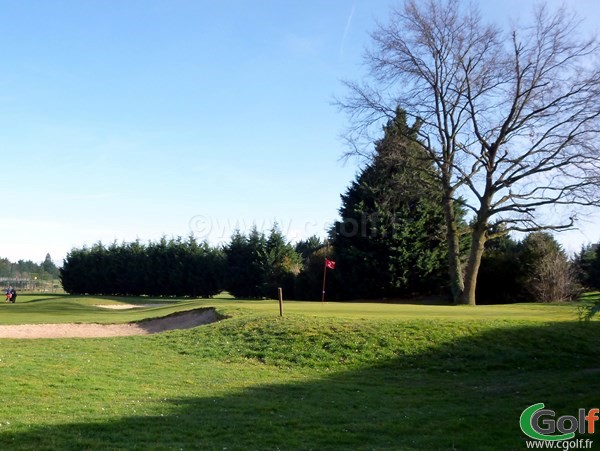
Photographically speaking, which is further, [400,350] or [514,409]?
[400,350]

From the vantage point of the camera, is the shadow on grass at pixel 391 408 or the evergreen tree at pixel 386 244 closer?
the shadow on grass at pixel 391 408

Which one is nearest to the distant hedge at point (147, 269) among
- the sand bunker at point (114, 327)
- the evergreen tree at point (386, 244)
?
the evergreen tree at point (386, 244)

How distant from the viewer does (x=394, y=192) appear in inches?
1453

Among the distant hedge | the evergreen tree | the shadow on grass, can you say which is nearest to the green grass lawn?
the shadow on grass

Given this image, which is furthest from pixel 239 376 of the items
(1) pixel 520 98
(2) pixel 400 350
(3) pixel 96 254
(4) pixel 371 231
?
(3) pixel 96 254

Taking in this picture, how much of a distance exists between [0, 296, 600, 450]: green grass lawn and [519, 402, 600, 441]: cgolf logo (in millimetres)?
242

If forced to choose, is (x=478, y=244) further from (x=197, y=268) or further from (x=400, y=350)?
(x=197, y=268)

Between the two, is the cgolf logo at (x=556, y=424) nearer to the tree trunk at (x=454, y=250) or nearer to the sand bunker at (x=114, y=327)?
the sand bunker at (x=114, y=327)

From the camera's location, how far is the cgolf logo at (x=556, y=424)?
812cm

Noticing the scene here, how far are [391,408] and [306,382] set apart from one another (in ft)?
11.1

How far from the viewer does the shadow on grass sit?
26.2ft

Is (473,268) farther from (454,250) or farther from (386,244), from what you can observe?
(386,244)

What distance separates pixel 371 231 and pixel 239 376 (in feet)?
102

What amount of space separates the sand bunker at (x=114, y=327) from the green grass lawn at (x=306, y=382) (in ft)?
6.96
